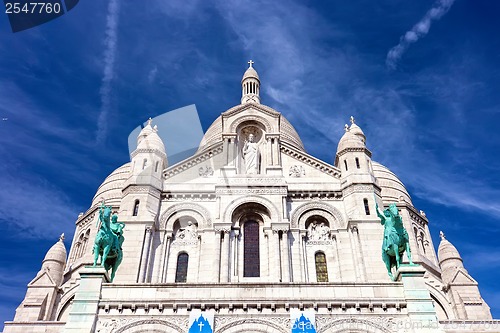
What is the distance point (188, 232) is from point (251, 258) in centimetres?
428

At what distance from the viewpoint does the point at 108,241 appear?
21.3m

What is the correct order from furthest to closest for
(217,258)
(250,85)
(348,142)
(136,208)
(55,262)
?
(250,85)
(55,262)
(348,142)
(136,208)
(217,258)

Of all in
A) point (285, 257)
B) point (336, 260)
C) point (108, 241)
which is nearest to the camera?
point (108, 241)

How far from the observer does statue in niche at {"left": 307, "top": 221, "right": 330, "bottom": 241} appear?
91.0 ft

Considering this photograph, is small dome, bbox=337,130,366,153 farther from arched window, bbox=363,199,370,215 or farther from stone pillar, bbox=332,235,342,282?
stone pillar, bbox=332,235,342,282

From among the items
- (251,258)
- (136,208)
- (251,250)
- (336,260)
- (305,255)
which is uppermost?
(136,208)

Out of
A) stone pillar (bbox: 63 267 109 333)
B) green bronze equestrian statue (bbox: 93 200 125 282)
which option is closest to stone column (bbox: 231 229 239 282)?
green bronze equestrian statue (bbox: 93 200 125 282)

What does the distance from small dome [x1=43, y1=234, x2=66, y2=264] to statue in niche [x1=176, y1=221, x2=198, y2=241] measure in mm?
13493

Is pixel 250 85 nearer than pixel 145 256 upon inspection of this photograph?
No

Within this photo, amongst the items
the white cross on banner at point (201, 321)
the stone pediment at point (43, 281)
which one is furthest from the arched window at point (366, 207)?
the stone pediment at point (43, 281)

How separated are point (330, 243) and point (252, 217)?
16.5ft

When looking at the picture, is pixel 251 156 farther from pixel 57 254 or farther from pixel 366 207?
pixel 57 254

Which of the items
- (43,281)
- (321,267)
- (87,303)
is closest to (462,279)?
(321,267)

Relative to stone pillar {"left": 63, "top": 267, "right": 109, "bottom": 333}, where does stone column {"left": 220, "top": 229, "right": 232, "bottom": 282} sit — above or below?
above
